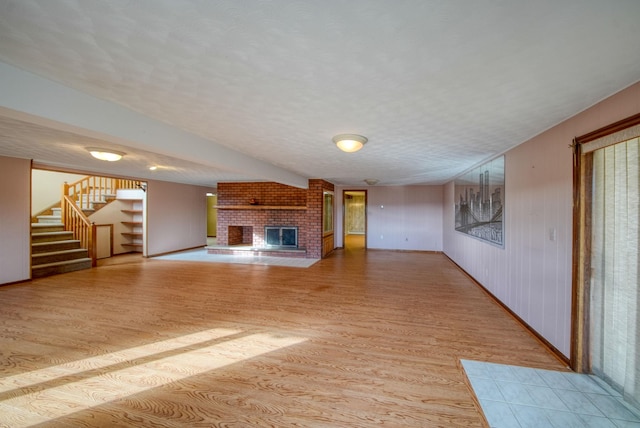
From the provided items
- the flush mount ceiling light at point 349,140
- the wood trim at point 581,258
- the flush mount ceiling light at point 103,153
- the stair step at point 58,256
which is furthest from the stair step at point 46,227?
the wood trim at point 581,258

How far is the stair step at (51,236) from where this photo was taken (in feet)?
18.5

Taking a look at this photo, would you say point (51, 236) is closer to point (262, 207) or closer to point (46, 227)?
point (46, 227)

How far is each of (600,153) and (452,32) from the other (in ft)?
6.10

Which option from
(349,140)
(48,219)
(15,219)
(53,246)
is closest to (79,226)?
(53,246)

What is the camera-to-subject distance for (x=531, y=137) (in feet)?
9.77

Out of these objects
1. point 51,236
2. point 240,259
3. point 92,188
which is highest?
point 92,188

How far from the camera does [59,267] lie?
17.7ft

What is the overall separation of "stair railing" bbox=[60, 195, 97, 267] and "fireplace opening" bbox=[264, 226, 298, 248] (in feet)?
13.6

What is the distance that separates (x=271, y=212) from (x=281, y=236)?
2.62ft

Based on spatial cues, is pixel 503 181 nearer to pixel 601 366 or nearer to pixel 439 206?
pixel 601 366

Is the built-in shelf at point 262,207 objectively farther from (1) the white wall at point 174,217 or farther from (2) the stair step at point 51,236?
(2) the stair step at point 51,236

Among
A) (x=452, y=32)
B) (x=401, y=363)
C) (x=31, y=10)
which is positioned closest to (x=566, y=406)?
(x=401, y=363)

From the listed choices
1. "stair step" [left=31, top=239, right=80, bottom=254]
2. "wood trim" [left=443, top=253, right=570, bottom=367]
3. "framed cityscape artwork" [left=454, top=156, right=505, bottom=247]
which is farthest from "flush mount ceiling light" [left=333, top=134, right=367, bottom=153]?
"stair step" [left=31, top=239, right=80, bottom=254]

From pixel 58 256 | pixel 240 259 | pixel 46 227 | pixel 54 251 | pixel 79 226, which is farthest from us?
pixel 240 259
